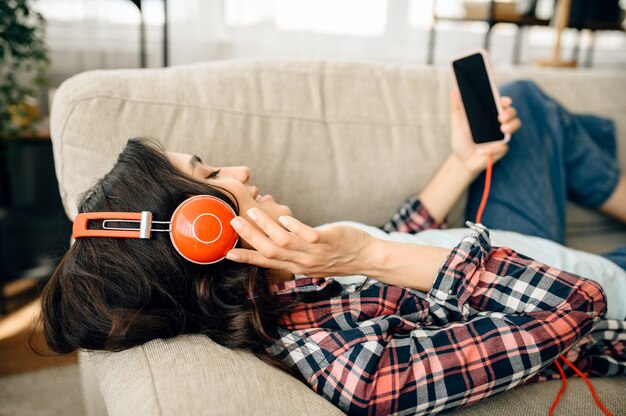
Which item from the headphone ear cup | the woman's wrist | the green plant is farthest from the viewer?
the green plant

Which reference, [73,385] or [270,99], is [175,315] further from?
[73,385]

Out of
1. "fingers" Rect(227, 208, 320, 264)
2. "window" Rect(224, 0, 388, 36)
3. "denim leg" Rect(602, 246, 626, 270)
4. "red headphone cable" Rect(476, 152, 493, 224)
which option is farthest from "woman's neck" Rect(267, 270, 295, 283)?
"window" Rect(224, 0, 388, 36)

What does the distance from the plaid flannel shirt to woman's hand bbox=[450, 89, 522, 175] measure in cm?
40

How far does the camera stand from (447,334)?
29.6 inches

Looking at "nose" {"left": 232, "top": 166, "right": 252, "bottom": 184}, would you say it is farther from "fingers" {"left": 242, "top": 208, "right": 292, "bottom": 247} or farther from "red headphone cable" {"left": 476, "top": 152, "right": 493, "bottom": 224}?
"red headphone cable" {"left": 476, "top": 152, "right": 493, "bottom": 224}

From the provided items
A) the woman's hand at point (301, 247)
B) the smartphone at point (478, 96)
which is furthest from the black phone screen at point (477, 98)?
the woman's hand at point (301, 247)

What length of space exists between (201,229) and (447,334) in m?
0.39

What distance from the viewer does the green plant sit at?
1.45 metres

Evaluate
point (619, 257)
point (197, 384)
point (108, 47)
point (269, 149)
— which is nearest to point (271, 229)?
point (197, 384)

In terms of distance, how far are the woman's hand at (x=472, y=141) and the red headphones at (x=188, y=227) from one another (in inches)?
28.6

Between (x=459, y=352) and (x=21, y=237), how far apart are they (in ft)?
6.21

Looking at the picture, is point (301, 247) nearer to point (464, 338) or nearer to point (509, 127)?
point (464, 338)

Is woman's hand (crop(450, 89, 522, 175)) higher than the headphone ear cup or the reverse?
higher

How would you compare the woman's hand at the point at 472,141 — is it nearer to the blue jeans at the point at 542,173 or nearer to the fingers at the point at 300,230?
the blue jeans at the point at 542,173
